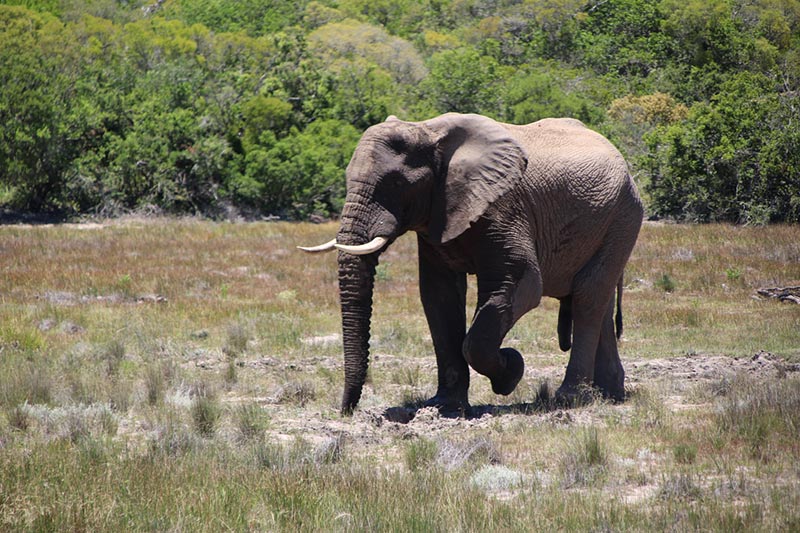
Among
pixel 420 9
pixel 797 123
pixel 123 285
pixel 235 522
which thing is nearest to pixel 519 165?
pixel 235 522

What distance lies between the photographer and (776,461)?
8.00 metres

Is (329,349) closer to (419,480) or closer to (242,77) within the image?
(419,480)

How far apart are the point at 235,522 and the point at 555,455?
9.34 feet

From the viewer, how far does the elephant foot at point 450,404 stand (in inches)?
415

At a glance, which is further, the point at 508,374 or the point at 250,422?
the point at 508,374

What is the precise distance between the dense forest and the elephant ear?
68.2 ft

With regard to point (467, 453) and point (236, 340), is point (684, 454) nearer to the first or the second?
point (467, 453)

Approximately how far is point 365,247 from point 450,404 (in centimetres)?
219

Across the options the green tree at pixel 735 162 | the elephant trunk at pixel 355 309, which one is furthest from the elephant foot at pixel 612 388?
the green tree at pixel 735 162

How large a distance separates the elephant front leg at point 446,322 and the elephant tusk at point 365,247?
1166 millimetres

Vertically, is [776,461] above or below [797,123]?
above

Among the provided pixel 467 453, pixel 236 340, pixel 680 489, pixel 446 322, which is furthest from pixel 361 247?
pixel 236 340

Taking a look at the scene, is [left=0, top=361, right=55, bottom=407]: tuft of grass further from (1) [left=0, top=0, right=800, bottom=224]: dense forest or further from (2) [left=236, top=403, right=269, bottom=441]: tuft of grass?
(1) [left=0, top=0, right=800, bottom=224]: dense forest

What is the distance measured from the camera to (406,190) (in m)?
9.79
